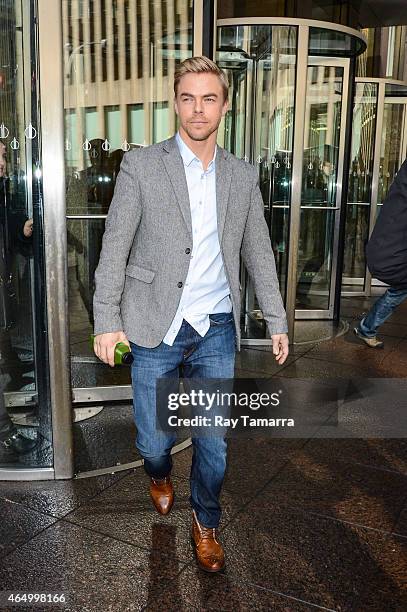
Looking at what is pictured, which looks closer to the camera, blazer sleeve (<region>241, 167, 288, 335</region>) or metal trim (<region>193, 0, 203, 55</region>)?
blazer sleeve (<region>241, 167, 288, 335</region>)

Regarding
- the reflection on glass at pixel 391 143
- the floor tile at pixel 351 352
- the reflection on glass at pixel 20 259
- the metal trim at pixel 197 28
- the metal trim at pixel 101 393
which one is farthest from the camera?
the reflection on glass at pixel 391 143

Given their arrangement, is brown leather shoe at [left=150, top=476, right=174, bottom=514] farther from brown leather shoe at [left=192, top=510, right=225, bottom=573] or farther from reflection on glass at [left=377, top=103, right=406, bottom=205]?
reflection on glass at [left=377, top=103, right=406, bottom=205]

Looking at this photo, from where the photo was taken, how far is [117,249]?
99.2 inches

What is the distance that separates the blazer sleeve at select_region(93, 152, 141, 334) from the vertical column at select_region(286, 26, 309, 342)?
4243 mm

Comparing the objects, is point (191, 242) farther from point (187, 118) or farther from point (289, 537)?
point (289, 537)

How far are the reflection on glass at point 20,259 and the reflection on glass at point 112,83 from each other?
139 centimetres

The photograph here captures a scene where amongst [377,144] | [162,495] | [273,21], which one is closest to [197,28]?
[273,21]

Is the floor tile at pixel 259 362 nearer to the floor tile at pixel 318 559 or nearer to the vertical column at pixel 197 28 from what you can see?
the floor tile at pixel 318 559

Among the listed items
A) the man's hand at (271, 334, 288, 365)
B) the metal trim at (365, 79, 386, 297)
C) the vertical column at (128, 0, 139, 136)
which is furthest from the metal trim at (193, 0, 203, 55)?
the metal trim at (365, 79, 386, 297)

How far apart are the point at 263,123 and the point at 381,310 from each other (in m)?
2.48

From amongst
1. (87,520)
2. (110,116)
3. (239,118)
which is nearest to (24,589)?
(87,520)

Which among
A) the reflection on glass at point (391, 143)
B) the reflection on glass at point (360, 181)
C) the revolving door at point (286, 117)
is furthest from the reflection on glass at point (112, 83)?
the reflection on glass at point (391, 143)

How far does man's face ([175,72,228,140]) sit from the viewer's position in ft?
8.23

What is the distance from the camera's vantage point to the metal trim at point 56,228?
10.2 ft
